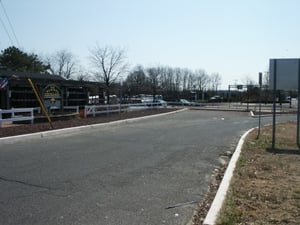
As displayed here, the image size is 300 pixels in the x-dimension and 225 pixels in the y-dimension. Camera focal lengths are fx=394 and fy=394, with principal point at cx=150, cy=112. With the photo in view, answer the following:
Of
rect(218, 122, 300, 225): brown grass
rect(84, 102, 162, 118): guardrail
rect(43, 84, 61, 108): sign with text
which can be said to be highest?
rect(43, 84, 61, 108): sign with text

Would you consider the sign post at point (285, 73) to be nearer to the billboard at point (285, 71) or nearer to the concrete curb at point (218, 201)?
the billboard at point (285, 71)

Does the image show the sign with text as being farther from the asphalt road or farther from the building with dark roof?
the asphalt road

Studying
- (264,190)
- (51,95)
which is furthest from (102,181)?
(51,95)

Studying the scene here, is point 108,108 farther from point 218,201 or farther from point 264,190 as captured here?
point 218,201

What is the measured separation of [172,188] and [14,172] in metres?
3.60

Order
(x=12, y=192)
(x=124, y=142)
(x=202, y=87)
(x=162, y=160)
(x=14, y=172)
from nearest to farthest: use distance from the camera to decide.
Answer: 1. (x=12, y=192)
2. (x=14, y=172)
3. (x=162, y=160)
4. (x=124, y=142)
5. (x=202, y=87)

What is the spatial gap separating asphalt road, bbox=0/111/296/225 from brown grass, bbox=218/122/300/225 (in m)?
0.68

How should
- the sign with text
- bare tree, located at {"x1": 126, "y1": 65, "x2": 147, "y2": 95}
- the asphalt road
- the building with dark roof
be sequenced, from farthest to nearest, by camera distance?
bare tree, located at {"x1": 126, "y1": 65, "x2": 147, "y2": 95}, the building with dark roof, the sign with text, the asphalt road

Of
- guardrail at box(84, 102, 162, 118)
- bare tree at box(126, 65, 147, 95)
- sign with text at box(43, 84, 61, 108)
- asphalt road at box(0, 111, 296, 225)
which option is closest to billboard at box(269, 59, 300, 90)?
asphalt road at box(0, 111, 296, 225)

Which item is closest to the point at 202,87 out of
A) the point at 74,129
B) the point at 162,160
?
the point at 74,129

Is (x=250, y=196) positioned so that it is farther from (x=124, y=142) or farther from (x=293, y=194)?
(x=124, y=142)

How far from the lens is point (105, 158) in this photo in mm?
10930

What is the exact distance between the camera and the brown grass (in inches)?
224

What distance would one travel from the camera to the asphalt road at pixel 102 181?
580cm
